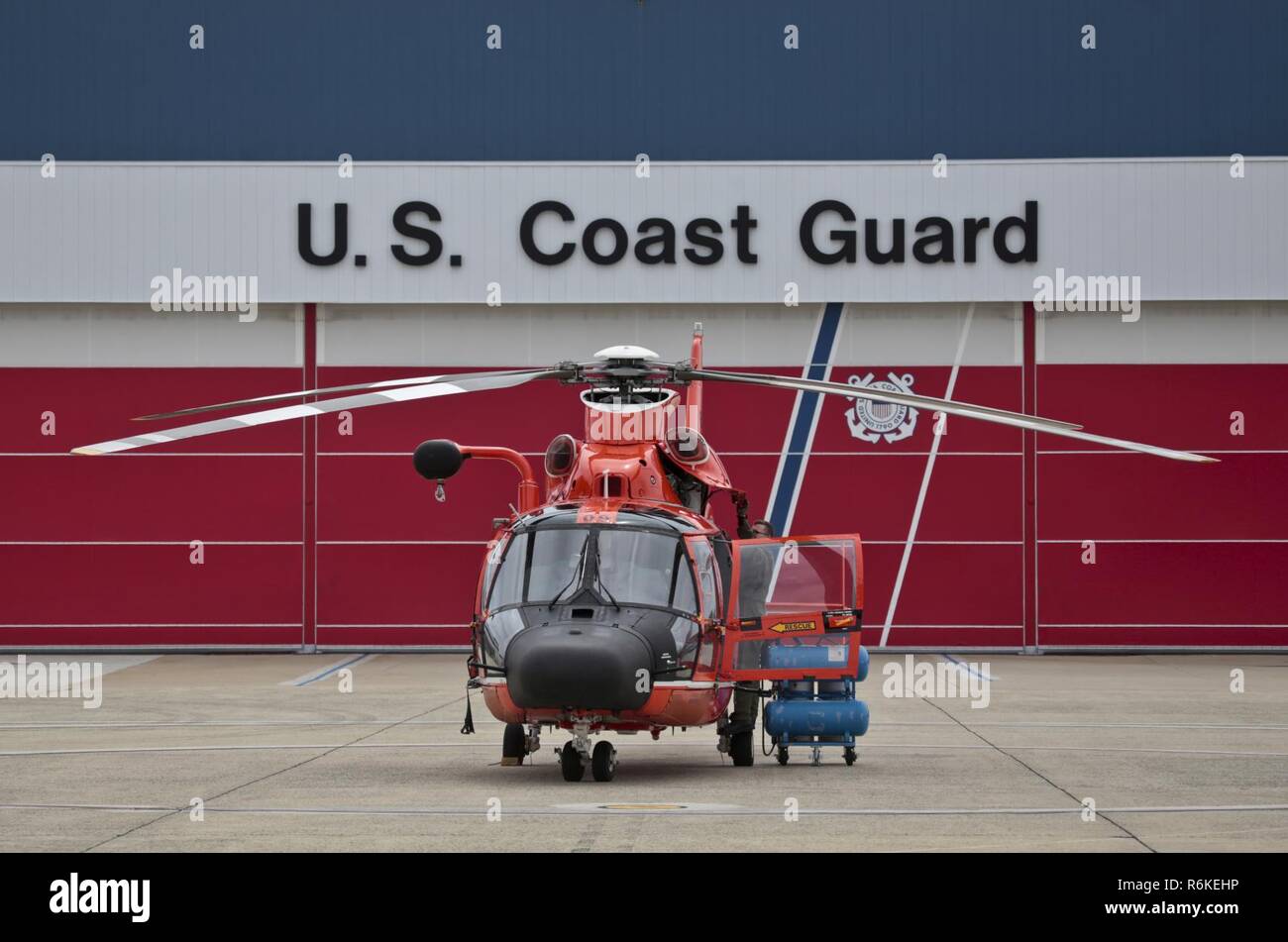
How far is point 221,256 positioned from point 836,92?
10324mm

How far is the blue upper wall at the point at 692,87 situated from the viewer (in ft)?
93.8

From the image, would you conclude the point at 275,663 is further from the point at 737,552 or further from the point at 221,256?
the point at 737,552

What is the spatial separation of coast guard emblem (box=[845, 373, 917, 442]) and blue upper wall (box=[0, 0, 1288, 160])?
13.0 feet

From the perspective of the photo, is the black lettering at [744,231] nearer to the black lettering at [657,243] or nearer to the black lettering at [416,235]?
the black lettering at [657,243]

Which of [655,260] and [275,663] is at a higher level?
[655,260]

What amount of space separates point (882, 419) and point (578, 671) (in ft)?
54.0

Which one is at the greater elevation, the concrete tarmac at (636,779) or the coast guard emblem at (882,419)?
the coast guard emblem at (882,419)

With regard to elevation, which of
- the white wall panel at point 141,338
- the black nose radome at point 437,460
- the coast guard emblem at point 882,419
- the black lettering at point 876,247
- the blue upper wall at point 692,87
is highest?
the blue upper wall at point 692,87

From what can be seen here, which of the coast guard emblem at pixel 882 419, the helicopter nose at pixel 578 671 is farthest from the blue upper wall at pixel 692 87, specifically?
the helicopter nose at pixel 578 671

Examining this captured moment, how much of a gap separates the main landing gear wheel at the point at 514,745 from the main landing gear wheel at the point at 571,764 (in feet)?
2.95

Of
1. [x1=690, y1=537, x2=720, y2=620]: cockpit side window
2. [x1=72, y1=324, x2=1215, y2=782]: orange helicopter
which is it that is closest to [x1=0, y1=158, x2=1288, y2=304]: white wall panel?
[x1=72, y1=324, x2=1215, y2=782]: orange helicopter

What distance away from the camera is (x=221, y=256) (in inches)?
1079
